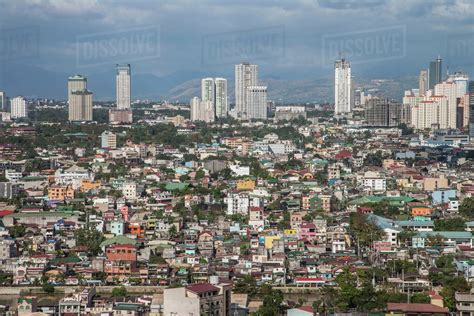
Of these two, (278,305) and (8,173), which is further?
(8,173)

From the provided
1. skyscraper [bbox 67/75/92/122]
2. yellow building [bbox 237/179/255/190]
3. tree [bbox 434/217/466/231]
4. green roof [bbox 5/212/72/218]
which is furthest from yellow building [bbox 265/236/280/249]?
skyscraper [bbox 67/75/92/122]

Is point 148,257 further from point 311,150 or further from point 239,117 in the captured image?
point 239,117

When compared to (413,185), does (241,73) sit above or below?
above

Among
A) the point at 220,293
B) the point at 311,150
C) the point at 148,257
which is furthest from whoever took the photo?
the point at 311,150

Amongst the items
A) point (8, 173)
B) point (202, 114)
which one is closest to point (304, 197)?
point (8, 173)

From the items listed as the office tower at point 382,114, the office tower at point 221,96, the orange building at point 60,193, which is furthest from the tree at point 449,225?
the office tower at point 221,96

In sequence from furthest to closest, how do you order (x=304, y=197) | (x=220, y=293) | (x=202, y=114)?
(x=202, y=114) < (x=304, y=197) < (x=220, y=293)

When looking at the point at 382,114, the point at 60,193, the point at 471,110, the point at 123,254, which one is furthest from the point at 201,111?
the point at 123,254
